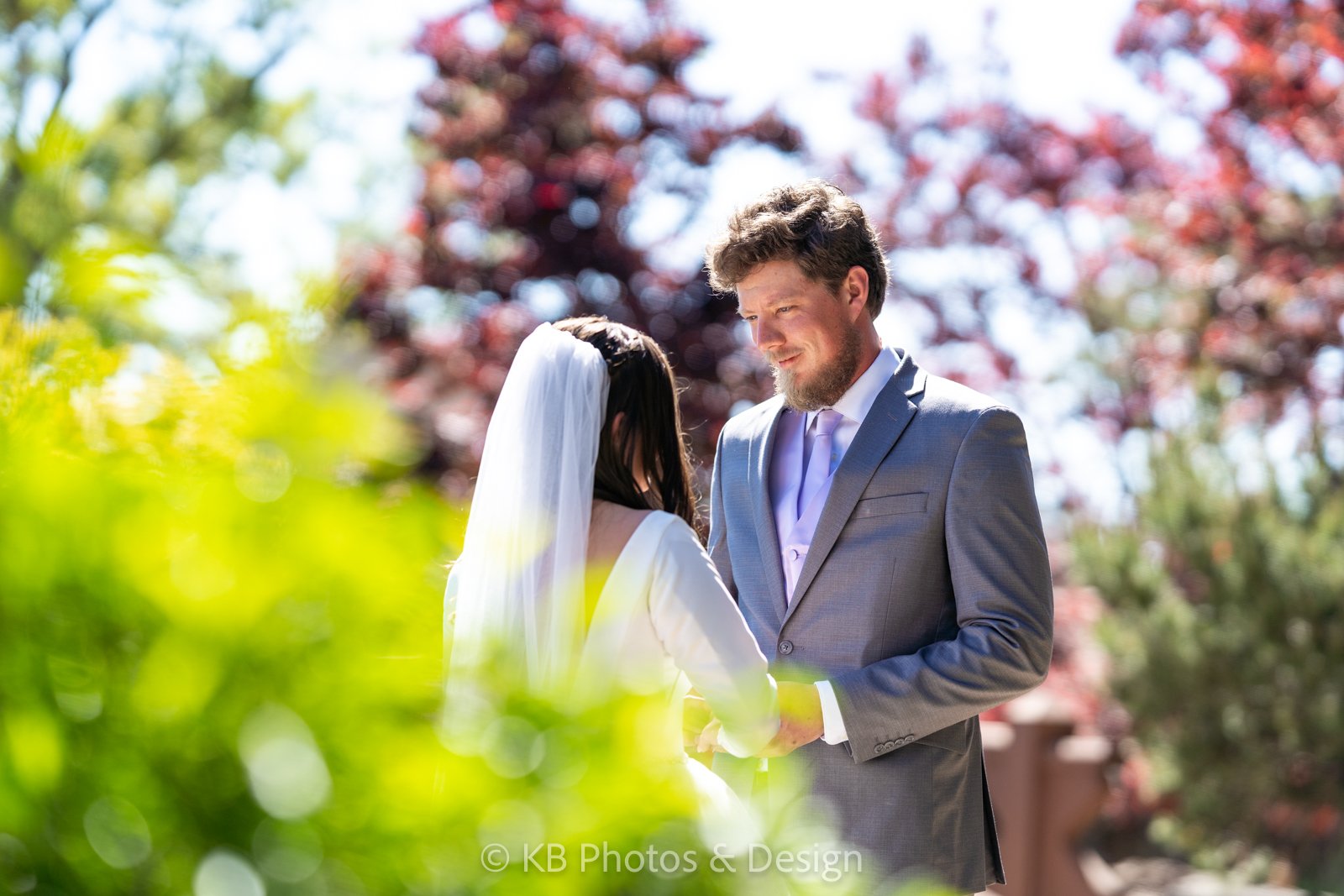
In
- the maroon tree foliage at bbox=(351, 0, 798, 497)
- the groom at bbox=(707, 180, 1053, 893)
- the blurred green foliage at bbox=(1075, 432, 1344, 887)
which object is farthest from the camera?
the blurred green foliage at bbox=(1075, 432, 1344, 887)

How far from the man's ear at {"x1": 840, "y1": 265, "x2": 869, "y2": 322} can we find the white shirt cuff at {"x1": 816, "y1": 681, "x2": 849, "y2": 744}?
0.96m

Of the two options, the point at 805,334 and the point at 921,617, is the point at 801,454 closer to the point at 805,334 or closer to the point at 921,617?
the point at 805,334

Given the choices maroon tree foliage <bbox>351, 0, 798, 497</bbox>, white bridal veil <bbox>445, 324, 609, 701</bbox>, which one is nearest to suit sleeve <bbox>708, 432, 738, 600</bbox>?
white bridal veil <bbox>445, 324, 609, 701</bbox>

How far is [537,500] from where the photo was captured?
2.37m

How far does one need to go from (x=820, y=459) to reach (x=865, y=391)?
0.68 ft

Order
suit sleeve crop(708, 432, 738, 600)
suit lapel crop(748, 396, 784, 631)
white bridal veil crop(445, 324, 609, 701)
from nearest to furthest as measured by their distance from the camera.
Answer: white bridal veil crop(445, 324, 609, 701) < suit lapel crop(748, 396, 784, 631) < suit sleeve crop(708, 432, 738, 600)

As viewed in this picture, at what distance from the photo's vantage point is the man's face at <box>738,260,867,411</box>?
3.10 m

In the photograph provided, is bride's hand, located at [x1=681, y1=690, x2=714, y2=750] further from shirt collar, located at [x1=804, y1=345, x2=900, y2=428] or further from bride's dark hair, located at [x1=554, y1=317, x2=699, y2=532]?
shirt collar, located at [x1=804, y1=345, x2=900, y2=428]

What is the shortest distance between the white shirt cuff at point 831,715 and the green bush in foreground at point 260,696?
6.75 ft

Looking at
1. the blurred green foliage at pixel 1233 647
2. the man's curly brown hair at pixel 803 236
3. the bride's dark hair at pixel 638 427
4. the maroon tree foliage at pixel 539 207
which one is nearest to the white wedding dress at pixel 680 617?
the bride's dark hair at pixel 638 427

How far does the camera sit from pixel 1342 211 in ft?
25.0

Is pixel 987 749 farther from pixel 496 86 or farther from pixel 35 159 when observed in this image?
pixel 35 159

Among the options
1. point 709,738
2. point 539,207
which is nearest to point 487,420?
point 539,207

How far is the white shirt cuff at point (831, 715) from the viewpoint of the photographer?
274 centimetres
